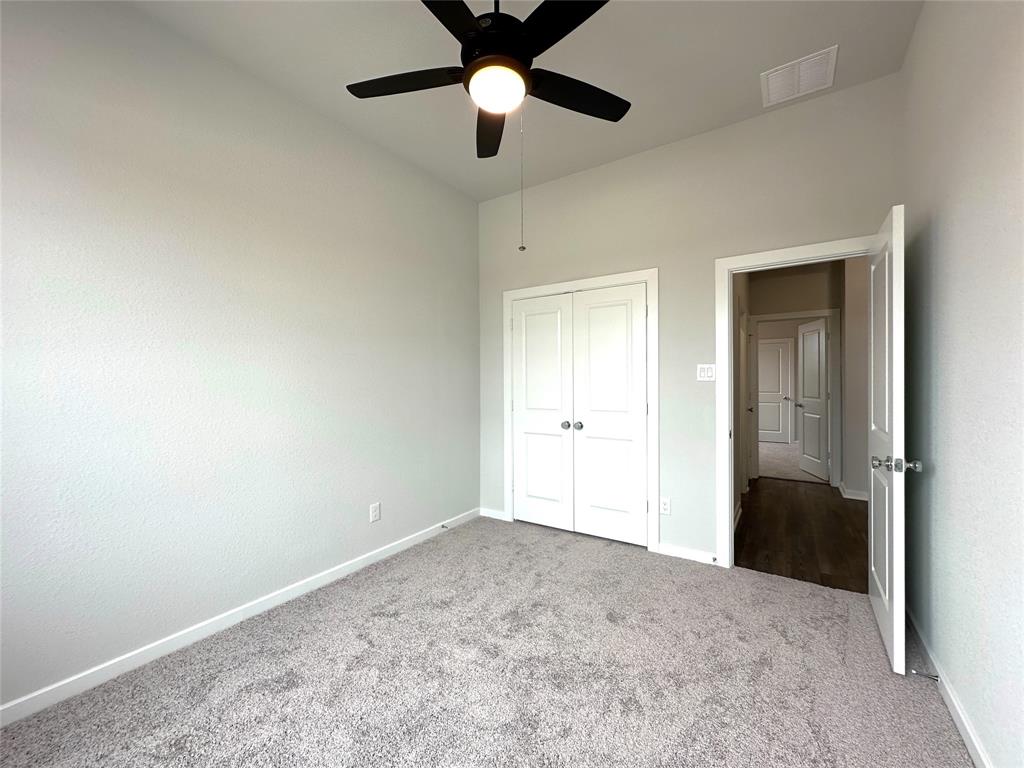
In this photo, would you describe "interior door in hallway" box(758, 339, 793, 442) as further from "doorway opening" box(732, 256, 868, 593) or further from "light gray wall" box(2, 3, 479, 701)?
"light gray wall" box(2, 3, 479, 701)

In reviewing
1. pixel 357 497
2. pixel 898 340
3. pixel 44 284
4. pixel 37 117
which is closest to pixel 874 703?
pixel 898 340

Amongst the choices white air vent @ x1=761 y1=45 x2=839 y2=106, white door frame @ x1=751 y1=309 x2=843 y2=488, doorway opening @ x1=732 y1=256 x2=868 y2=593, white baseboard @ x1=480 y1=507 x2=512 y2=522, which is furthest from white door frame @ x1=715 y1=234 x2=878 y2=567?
white door frame @ x1=751 y1=309 x2=843 y2=488

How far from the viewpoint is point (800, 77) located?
234 centimetres

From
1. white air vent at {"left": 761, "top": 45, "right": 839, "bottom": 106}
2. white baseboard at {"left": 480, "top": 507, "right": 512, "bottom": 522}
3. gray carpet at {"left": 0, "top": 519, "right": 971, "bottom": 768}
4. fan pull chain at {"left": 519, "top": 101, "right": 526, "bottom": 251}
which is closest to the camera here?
gray carpet at {"left": 0, "top": 519, "right": 971, "bottom": 768}

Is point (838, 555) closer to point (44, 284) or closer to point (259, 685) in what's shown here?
point (259, 685)

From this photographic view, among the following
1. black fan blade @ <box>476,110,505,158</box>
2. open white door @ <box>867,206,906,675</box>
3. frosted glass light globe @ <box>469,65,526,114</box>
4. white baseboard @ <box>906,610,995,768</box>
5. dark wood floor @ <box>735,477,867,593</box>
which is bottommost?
dark wood floor @ <box>735,477,867,593</box>

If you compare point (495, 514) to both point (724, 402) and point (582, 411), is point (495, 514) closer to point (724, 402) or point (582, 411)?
point (582, 411)

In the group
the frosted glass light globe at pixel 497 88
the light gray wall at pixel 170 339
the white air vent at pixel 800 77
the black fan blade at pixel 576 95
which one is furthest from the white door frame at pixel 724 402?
the light gray wall at pixel 170 339

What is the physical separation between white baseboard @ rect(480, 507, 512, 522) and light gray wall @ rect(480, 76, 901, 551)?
1387mm

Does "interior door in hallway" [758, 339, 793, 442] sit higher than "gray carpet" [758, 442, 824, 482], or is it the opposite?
"interior door in hallway" [758, 339, 793, 442]

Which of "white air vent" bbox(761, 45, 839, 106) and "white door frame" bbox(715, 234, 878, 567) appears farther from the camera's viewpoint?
"white door frame" bbox(715, 234, 878, 567)

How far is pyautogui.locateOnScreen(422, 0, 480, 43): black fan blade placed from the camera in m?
1.26

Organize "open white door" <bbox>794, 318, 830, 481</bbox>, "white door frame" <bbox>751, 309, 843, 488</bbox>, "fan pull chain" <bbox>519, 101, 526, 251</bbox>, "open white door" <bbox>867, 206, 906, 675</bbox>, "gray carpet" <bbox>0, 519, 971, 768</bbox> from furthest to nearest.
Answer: "open white door" <bbox>794, 318, 830, 481</bbox>
"white door frame" <bbox>751, 309, 843, 488</bbox>
"fan pull chain" <bbox>519, 101, 526, 251</bbox>
"open white door" <bbox>867, 206, 906, 675</bbox>
"gray carpet" <bbox>0, 519, 971, 768</bbox>

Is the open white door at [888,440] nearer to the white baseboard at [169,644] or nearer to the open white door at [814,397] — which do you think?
the white baseboard at [169,644]
